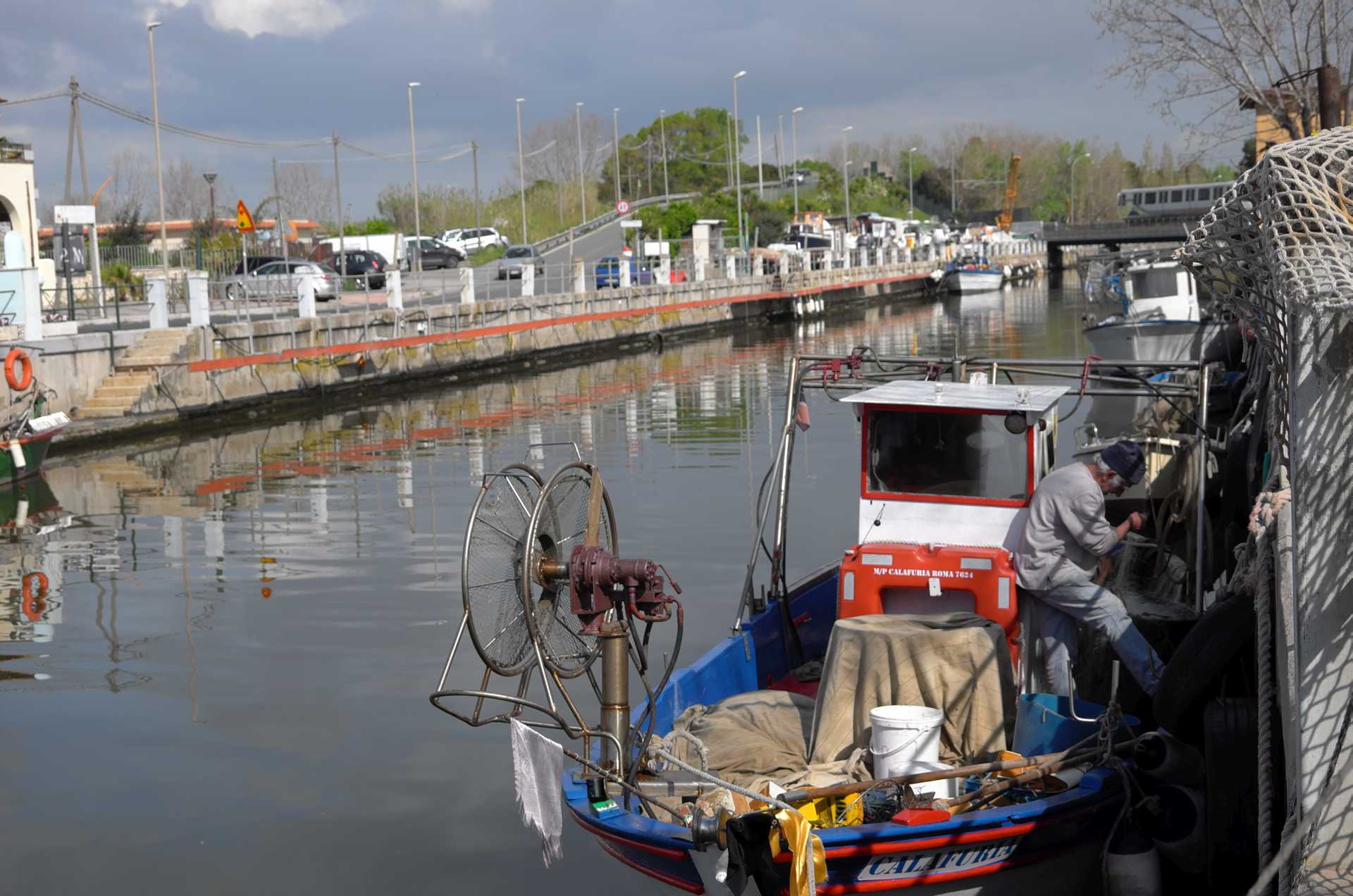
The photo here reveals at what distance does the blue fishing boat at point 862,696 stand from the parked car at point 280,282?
27662 mm

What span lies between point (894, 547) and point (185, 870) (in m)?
4.78

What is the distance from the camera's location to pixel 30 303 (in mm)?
26375

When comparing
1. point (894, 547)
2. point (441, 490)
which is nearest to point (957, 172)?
point (441, 490)

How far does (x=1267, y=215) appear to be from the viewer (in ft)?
19.5

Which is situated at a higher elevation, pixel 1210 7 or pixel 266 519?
pixel 1210 7

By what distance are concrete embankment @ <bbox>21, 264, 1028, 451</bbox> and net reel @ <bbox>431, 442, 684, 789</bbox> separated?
861 inches

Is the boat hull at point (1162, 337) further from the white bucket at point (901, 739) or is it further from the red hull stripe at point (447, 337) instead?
the white bucket at point (901, 739)

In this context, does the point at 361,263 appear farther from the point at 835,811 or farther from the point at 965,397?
the point at 835,811

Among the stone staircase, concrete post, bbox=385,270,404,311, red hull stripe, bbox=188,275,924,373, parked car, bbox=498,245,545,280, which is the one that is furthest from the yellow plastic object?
parked car, bbox=498,245,545,280

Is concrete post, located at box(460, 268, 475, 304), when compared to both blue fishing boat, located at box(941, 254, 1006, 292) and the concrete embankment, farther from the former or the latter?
blue fishing boat, located at box(941, 254, 1006, 292)

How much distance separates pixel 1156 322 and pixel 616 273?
2896 cm

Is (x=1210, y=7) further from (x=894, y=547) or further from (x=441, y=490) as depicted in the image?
(x=894, y=547)

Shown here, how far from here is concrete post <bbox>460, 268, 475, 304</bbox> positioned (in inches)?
1601

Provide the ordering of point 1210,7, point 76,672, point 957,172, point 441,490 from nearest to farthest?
1. point 76,672
2. point 441,490
3. point 1210,7
4. point 957,172
